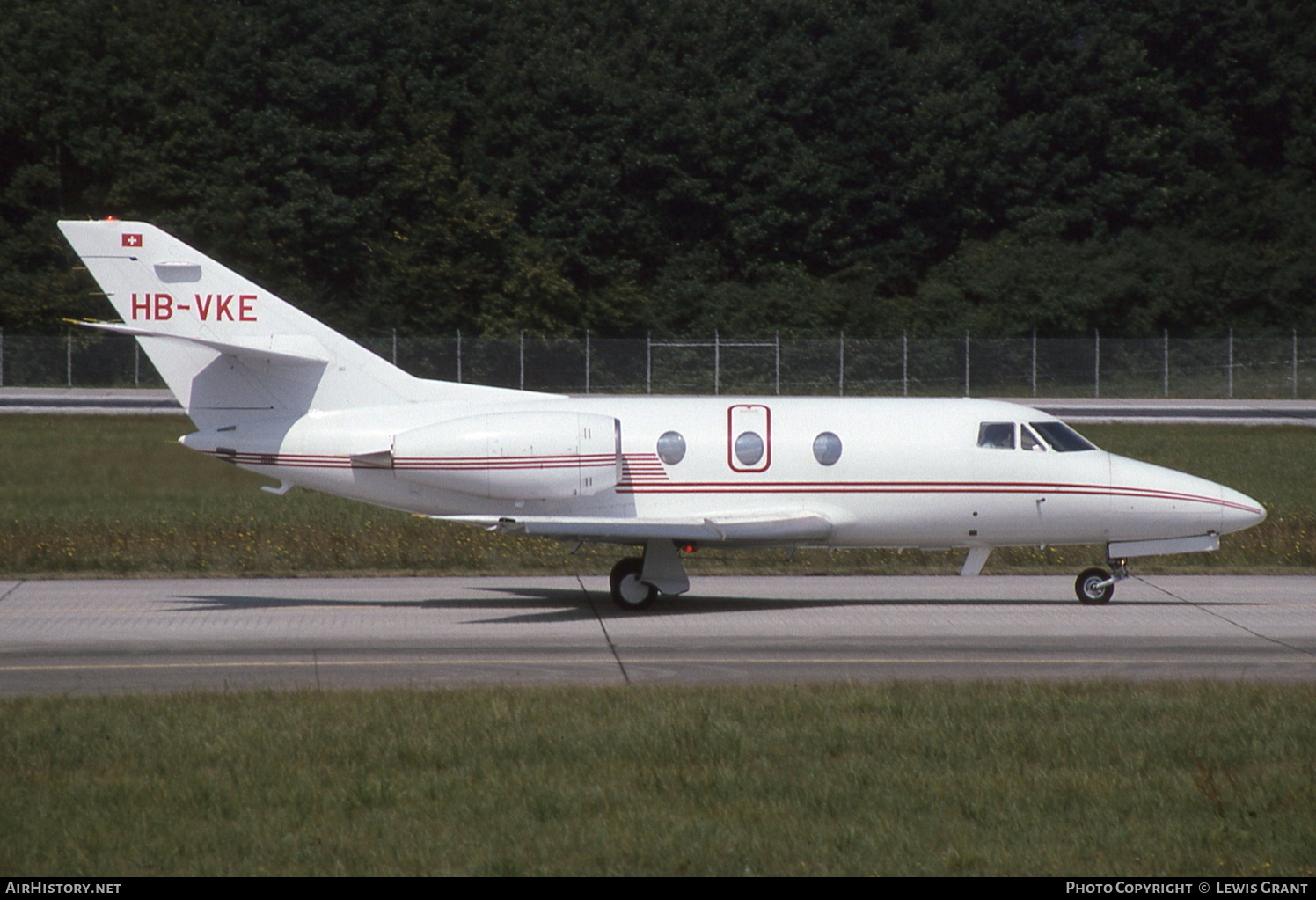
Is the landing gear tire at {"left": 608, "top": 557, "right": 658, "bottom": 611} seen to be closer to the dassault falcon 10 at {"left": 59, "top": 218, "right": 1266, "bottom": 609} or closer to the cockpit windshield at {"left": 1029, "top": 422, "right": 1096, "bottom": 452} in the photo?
the dassault falcon 10 at {"left": 59, "top": 218, "right": 1266, "bottom": 609}

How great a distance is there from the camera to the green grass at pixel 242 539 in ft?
71.7

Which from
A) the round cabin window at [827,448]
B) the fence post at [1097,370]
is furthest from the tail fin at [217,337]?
the fence post at [1097,370]

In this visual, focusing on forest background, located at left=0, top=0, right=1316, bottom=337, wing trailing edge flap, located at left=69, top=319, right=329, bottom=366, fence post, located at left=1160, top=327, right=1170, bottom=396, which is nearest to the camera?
wing trailing edge flap, located at left=69, top=319, right=329, bottom=366

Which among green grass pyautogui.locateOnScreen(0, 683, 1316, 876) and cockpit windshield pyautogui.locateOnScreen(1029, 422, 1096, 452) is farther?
cockpit windshield pyautogui.locateOnScreen(1029, 422, 1096, 452)

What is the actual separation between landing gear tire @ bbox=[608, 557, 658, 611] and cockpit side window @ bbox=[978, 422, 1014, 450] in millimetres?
4532

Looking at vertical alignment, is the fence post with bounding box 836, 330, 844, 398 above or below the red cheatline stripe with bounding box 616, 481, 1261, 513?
above

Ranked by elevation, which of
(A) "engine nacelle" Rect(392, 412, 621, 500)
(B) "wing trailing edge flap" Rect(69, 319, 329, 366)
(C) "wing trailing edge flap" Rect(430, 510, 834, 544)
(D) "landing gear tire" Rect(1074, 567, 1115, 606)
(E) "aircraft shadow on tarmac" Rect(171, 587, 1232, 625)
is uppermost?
(B) "wing trailing edge flap" Rect(69, 319, 329, 366)

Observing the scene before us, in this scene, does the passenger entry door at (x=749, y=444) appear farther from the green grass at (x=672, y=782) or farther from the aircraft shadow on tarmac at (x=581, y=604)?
the green grass at (x=672, y=782)

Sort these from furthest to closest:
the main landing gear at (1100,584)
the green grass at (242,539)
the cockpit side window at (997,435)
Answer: the green grass at (242,539) < the main landing gear at (1100,584) < the cockpit side window at (997,435)

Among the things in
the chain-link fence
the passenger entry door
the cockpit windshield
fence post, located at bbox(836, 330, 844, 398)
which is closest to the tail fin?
the passenger entry door

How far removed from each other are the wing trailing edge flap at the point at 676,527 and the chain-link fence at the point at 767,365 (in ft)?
107

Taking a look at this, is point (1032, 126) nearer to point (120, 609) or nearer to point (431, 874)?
point (120, 609)

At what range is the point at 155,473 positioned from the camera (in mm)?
21578

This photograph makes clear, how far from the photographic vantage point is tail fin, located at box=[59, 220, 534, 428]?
1847 cm
